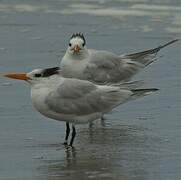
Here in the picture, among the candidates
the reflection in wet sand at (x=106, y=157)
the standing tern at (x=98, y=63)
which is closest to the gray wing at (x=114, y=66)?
the standing tern at (x=98, y=63)

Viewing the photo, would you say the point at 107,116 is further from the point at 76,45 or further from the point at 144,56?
the point at 144,56

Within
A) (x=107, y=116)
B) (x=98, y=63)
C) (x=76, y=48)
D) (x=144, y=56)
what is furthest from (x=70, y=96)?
(x=144, y=56)

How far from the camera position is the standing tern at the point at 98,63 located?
883 centimetres

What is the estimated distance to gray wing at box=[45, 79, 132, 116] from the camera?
7488 millimetres

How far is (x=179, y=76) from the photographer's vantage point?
979 centimetres

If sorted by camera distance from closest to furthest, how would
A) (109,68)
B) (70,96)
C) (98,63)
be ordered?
(70,96), (98,63), (109,68)

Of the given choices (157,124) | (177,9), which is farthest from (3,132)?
(177,9)

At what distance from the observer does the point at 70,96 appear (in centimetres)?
759

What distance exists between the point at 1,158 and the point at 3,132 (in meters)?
0.83

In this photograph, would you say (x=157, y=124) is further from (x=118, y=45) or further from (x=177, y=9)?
(x=177, y=9)

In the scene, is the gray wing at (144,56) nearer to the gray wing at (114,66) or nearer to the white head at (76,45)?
the gray wing at (114,66)

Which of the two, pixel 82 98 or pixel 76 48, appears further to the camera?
pixel 76 48

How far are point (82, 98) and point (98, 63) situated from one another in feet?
4.82

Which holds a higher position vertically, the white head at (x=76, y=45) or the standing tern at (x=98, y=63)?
the white head at (x=76, y=45)
